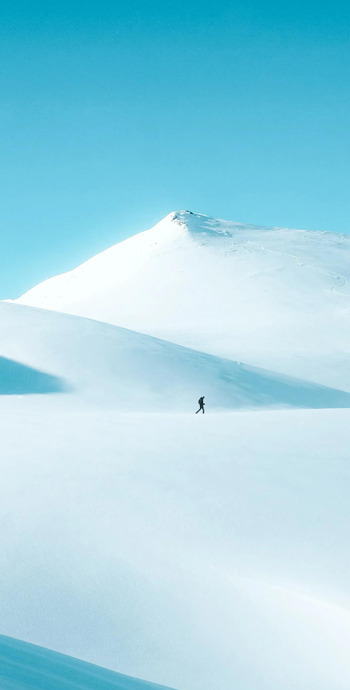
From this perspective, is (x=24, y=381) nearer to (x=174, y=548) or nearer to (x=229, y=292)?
(x=174, y=548)

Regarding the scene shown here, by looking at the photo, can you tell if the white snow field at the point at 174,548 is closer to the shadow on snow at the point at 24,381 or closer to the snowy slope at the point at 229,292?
the shadow on snow at the point at 24,381

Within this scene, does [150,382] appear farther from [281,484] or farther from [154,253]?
[154,253]

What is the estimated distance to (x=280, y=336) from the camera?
1683 inches

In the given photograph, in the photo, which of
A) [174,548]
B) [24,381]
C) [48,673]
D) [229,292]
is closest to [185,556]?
[174,548]

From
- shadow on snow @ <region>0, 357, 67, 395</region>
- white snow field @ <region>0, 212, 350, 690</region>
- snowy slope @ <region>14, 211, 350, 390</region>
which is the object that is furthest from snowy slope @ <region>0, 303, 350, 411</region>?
snowy slope @ <region>14, 211, 350, 390</region>

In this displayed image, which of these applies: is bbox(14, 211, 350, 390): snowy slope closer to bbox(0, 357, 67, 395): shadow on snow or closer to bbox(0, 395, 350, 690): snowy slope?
bbox(0, 357, 67, 395): shadow on snow

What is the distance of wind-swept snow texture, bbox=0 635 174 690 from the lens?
162 inches

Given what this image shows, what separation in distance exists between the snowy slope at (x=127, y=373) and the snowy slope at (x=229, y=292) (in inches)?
190

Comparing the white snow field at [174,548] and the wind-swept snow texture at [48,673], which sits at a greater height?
the white snow field at [174,548]

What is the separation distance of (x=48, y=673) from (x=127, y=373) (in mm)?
22785

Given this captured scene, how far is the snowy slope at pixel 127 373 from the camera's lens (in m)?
25.3

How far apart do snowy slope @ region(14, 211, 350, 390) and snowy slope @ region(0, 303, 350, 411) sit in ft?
15.8

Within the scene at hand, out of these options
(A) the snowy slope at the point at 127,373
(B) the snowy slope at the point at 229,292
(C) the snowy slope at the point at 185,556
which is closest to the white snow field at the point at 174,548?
(C) the snowy slope at the point at 185,556

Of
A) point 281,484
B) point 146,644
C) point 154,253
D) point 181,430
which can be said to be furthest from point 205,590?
point 154,253
